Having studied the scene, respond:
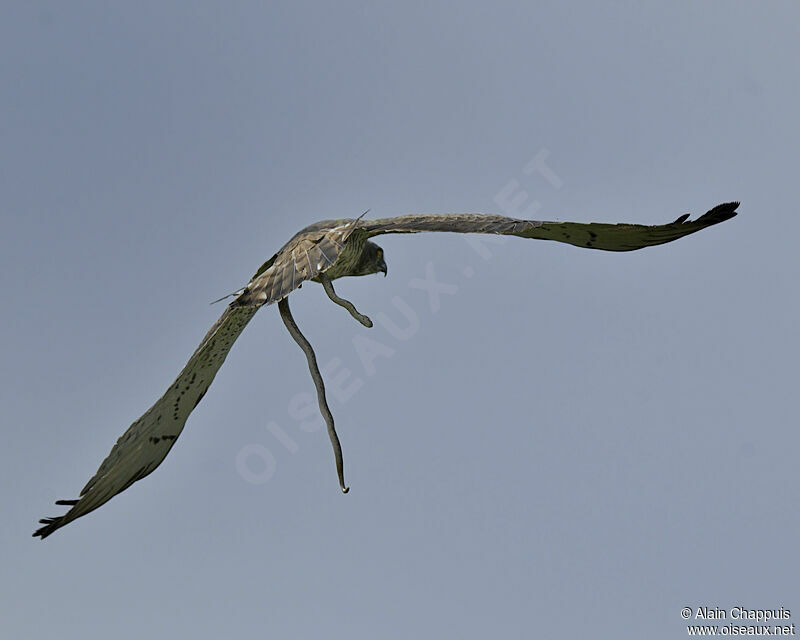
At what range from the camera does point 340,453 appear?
9.95 meters

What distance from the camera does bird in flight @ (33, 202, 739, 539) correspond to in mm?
8969

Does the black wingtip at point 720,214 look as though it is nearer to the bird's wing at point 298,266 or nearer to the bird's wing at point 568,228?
the bird's wing at point 568,228

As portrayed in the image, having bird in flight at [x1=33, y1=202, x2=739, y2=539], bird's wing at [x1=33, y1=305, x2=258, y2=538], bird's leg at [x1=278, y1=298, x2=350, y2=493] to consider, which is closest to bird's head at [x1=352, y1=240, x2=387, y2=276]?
bird in flight at [x1=33, y1=202, x2=739, y2=539]

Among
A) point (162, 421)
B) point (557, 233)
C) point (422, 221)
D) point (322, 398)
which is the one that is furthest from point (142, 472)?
point (557, 233)

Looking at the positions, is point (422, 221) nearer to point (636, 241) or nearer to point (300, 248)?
point (300, 248)

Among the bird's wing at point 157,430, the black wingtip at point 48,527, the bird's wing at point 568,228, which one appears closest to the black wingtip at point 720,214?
the bird's wing at point 568,228

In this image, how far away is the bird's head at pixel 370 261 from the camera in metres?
11.2

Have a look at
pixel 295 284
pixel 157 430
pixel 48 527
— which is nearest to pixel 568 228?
pixel 295 284

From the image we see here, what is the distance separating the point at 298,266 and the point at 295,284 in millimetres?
240

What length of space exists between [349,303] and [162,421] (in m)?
2.20

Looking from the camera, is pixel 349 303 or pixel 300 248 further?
pixel 349 303

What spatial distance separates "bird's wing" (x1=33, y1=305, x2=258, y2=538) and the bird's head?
1447 millimetres

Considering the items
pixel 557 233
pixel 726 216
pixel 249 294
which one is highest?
pixel 249 294

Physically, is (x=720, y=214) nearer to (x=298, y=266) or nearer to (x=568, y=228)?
(x=568, y=228)
